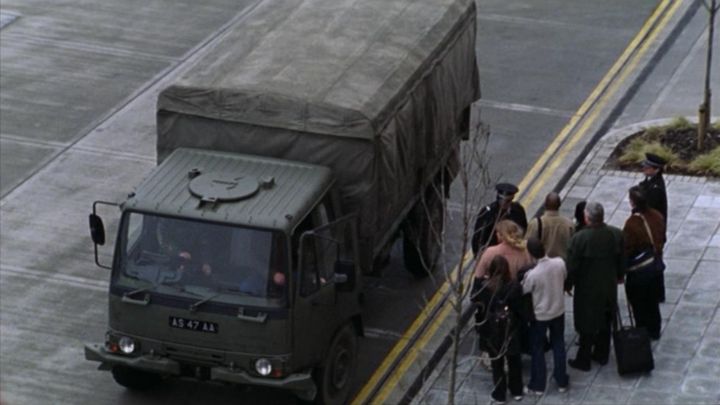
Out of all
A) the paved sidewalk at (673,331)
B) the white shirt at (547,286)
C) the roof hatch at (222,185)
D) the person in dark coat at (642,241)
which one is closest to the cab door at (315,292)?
the roof hatch at (222,185)

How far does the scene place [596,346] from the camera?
1505 centimetres

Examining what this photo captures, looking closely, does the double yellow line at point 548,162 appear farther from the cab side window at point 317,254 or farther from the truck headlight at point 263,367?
the truck headlight at point 263,367

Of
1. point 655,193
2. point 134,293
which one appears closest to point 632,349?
point 655,193

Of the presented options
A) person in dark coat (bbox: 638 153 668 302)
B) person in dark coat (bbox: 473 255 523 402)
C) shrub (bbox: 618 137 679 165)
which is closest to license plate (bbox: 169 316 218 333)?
person in dark coat (bbox: 473 255 523 402)

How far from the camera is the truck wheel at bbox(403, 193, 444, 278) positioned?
659 inches

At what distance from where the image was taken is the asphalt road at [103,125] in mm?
15875

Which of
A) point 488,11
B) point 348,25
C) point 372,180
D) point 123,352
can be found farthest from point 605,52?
point 123,352

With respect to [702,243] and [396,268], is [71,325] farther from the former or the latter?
[702,243]

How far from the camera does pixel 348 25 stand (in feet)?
54.2

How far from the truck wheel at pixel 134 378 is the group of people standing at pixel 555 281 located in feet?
10.0

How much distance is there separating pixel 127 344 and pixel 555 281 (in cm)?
374

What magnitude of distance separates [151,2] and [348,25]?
10.2 meters

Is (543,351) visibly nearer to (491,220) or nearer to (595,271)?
(595,271)

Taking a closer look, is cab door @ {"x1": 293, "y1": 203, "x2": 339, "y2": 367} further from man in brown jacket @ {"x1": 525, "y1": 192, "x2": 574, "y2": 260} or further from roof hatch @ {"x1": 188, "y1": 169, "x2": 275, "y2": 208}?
man in brown jacket @ {"x1": 525, "y1": 192, "x2": 574, "y2": 260}
